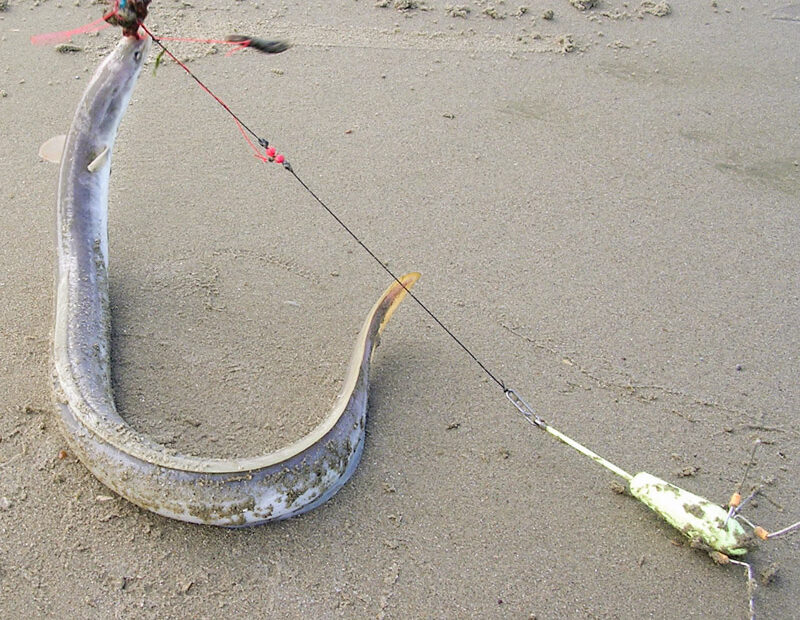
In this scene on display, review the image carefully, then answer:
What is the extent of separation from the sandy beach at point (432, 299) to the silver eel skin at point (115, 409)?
12cm

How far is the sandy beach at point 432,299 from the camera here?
2.43 m

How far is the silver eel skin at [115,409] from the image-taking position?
2396mm

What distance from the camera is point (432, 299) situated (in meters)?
3.43

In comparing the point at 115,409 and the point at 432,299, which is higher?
the point at 115,409

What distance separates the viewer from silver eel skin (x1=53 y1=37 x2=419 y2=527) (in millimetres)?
2396

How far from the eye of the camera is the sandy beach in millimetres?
2430

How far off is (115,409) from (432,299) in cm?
147

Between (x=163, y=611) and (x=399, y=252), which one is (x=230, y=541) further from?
(x=399, y=252)

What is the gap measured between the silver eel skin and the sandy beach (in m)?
0.12

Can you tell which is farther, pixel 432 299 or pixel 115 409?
pixel 432 299

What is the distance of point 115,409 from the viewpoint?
8.97ft

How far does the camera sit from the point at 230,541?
2.46 m

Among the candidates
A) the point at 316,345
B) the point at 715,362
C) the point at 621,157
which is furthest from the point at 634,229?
the point at 316,345

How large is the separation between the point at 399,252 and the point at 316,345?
29.1 inches
